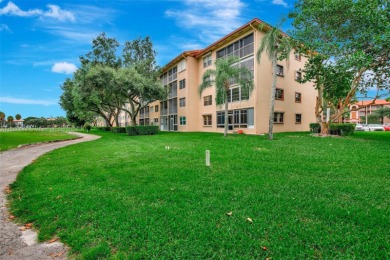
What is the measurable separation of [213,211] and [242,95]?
2177 centimetres

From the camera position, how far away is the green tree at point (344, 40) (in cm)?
1338

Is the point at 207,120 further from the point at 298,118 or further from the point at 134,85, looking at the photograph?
the point at 298,118

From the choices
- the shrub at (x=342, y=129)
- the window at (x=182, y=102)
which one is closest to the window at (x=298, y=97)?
the shrub at (x=342, y=129)

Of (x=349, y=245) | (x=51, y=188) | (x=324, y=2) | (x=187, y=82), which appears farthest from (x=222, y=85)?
(x=349, y=245)

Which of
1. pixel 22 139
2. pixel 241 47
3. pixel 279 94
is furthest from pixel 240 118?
pixel 22 139

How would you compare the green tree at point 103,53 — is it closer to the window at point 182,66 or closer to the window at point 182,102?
the window at point 182,66

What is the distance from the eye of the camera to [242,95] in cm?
2447

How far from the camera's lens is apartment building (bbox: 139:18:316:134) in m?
23.3

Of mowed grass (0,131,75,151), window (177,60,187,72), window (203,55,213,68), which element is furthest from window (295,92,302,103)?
mowed grass (0,131,75,151)

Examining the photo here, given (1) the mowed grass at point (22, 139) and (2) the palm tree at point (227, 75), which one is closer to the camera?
(1) the mowed grass at point (22, 139)

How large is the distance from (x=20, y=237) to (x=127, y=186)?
238cm

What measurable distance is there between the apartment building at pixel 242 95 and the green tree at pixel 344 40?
2892 mm

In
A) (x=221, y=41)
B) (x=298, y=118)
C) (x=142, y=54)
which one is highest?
(x=142, y=54)

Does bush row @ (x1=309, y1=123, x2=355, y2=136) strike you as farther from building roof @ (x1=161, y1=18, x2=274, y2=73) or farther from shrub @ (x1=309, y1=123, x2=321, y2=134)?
building roof @ (x1=161, y1=18, x2=274, y2=73)
